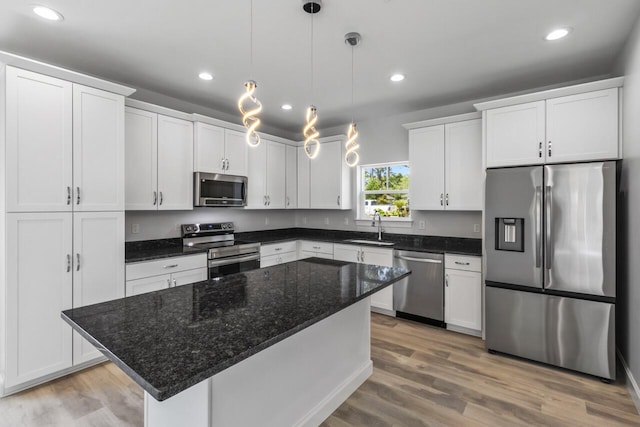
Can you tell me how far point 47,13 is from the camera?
7.06 feet

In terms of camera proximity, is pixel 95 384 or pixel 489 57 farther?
pixel 489 57

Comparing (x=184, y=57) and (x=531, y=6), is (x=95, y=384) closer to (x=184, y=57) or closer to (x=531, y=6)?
(x=184, y=57)

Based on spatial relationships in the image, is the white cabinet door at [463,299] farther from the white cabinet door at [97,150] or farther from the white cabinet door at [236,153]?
the white cabinet door at [97,150]

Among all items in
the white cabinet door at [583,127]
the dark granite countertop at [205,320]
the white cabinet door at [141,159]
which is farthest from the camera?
the white cabinet door at [141,159]

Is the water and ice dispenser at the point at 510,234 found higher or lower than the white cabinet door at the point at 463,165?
lower

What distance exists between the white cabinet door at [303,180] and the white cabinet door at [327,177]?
2.1 inches

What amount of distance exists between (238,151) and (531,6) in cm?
331

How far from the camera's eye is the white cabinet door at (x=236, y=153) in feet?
13.4

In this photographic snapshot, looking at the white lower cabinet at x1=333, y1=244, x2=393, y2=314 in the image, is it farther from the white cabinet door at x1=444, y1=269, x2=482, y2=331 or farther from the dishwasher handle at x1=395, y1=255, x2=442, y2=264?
the white cabinet door at x1=444, y1=269, x2=482, y2=331

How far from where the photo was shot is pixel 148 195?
3.33m

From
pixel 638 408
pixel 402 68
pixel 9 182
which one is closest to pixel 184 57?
pixel 9 182

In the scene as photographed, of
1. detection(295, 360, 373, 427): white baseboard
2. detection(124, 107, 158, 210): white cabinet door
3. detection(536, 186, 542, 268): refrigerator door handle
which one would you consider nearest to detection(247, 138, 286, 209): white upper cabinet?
detection(124, 107, 158, 210): white cabinet door

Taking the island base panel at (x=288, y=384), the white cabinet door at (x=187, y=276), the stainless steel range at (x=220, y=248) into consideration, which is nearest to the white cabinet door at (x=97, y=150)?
the white cabinet door at (x=187, y=276)

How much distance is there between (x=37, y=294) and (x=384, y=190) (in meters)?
3.99
